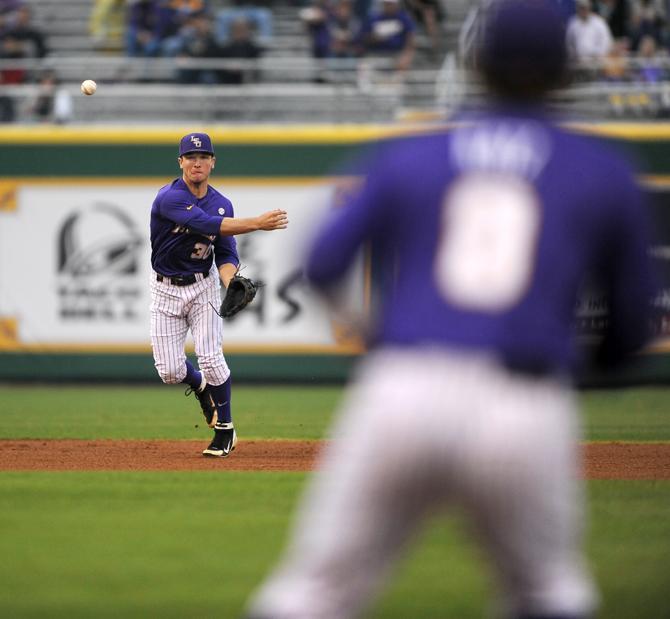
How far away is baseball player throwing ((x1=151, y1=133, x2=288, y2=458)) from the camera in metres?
9.61

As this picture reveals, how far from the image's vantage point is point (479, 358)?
2.97 m

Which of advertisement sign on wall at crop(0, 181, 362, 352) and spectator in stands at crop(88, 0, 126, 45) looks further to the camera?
spectator in stands at crop(88, 0, 126, 45)

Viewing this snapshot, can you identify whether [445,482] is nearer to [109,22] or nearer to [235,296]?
[235,296]

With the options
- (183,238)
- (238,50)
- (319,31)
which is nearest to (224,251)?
(183,238)

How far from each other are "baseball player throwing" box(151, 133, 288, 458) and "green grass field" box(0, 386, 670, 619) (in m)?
1.09

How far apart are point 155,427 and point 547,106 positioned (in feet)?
29.7

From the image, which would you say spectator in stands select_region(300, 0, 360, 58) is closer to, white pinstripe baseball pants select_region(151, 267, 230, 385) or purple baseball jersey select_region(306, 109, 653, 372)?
white pinstripe baseball pants select_region(151, 267, 230, 385)

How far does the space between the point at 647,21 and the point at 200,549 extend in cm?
1287

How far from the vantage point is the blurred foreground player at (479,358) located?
115 inches

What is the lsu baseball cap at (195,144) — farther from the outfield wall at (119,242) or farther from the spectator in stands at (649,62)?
the spectator in stands at (649,62)

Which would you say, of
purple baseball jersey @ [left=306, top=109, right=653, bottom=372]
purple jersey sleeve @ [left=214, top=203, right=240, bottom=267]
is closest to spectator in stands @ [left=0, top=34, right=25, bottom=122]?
purple jersey sleeve @ [left=214, top=203, right=240, bottom=267]

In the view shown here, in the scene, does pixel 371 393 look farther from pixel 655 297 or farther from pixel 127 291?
pixel 127 291

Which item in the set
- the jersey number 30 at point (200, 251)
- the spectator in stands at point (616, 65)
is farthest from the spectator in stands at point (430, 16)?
the jersey number 30 at point (200, 251)

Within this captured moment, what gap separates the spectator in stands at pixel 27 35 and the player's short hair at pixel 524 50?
50.9 feet
